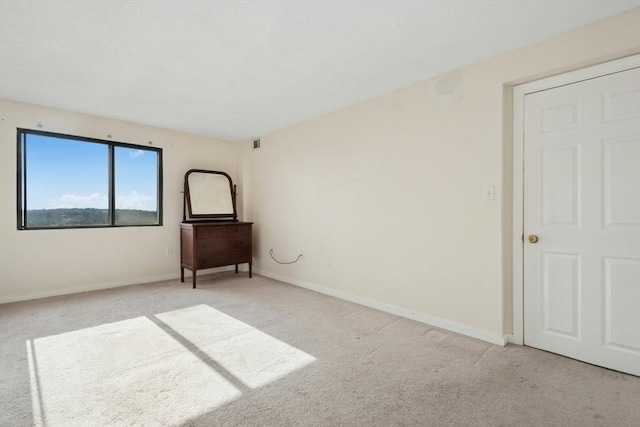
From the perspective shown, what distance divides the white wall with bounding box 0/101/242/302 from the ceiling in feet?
1.39

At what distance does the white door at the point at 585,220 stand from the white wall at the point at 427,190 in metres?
0.18

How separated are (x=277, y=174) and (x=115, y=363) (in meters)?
3.12

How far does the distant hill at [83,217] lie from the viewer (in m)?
3.59

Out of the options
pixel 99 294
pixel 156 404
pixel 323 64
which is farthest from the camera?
pixel 99 294

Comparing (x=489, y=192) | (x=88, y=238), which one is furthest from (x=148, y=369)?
(x=489, y=192)

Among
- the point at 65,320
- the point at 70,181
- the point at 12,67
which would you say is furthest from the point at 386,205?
the point at 70,181

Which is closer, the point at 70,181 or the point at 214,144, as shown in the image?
the point at 70,181

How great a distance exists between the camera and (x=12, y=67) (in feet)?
8.38

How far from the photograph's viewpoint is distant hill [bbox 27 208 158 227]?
359 cm

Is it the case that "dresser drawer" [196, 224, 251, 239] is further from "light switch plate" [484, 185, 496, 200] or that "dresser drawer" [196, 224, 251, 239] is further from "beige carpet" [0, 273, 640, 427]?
"light switch plate" [484, 185, 496, 200]

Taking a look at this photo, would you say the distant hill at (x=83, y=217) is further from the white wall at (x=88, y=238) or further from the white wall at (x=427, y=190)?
the white wall at (x=427, y=190)

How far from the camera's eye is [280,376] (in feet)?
6.29

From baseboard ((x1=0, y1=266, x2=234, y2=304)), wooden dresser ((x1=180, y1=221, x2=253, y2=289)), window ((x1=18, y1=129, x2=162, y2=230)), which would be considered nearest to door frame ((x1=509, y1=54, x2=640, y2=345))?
wooden dresser ((x1=180, y1=221, x2=253, y2=289))

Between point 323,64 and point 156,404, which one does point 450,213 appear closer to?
point 323,64
